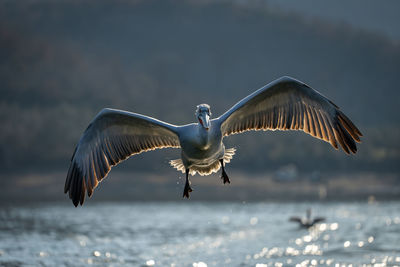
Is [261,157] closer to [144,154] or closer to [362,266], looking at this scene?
[144,154]

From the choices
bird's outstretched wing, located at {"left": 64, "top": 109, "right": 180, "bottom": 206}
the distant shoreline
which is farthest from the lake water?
bird's outstretched wing, located at {"left": 64, "top": 109, "right": 180, "bottom": 206}

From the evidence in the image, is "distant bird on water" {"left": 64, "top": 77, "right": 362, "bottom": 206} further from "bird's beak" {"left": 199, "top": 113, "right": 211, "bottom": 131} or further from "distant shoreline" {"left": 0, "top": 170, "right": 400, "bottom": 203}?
"distant shoreline" {"left": 0, "top": 170, "right": 400, "bottom": 203}

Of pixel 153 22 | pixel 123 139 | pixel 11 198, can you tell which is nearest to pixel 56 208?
pixel 11 198

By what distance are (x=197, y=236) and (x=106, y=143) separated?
12.7 meters

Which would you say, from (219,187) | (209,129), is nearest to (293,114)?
(209,129)

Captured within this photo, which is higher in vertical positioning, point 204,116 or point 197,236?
point 204,116

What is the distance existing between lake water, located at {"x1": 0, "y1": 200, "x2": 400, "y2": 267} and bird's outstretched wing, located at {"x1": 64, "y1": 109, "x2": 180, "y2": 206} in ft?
21.8

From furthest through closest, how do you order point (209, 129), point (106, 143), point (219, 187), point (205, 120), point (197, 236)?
point (219, 187) < point (197, 236) < point (106, 143) < point (209, 129) < point (205, 120)

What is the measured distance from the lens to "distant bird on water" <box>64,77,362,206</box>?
9727mm

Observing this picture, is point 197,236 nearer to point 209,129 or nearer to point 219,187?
point 209,129

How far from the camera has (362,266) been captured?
1551 cm

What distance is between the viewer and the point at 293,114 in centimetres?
1025

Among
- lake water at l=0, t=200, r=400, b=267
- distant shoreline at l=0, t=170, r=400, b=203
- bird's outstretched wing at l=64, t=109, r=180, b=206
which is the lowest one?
lake water at l=0, t=200, r=400, b=267

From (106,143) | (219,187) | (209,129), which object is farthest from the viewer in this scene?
(219,187)
